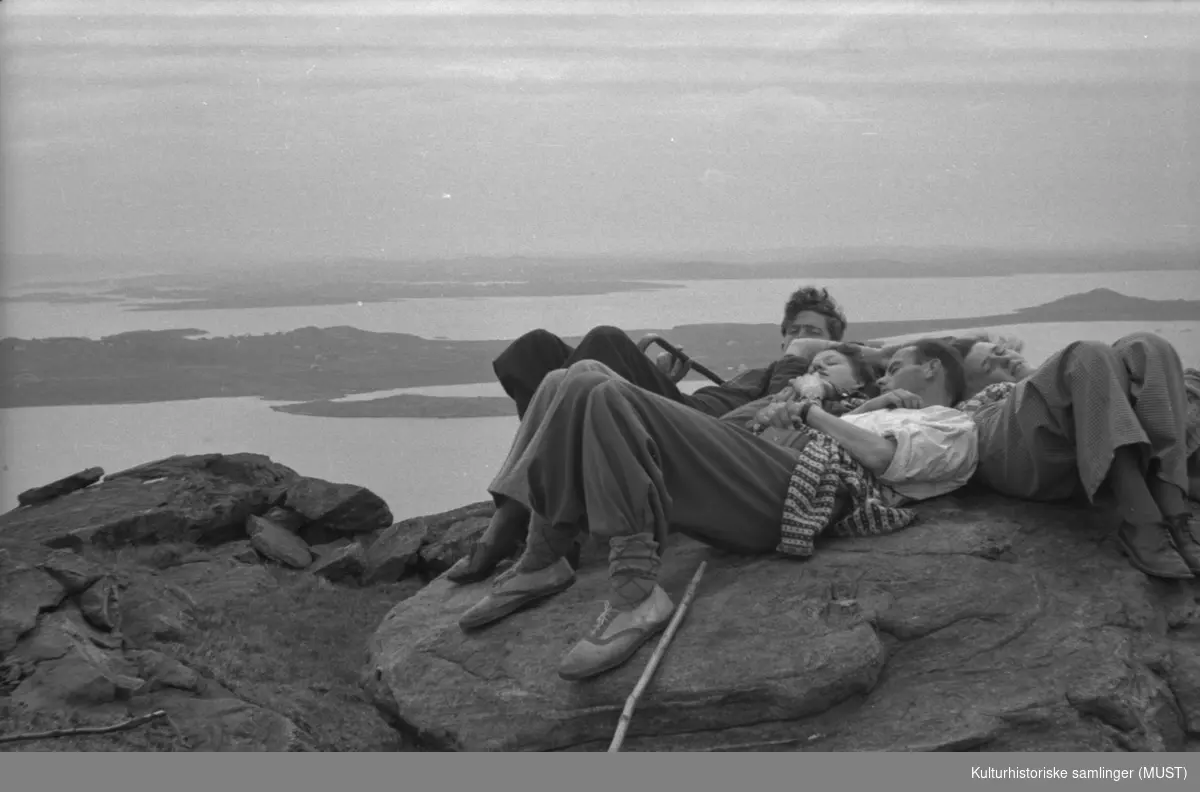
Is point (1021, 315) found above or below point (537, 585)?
above

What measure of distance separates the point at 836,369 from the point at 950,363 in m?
0.33

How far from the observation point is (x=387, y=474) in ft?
18.2

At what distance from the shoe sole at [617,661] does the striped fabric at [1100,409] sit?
106 cm

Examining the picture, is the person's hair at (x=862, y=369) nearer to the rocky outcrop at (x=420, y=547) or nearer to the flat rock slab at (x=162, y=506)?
the rocky outcrop at (x=420, y=547)

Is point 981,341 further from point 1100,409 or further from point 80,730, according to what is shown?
point 80,730

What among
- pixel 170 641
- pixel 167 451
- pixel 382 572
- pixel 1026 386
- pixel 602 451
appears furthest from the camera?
pixel 167 451

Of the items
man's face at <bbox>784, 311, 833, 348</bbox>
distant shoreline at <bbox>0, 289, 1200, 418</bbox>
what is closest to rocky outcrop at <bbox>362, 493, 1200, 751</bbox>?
man's face at <bbox>784, 311, 833, 348</bbox>

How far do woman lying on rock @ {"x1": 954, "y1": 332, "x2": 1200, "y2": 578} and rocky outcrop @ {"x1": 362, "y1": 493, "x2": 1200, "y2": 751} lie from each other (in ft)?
0.40

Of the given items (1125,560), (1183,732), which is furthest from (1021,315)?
(1183,732)

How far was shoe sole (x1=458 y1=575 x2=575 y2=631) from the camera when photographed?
3266mm

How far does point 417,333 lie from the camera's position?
19.0 ft

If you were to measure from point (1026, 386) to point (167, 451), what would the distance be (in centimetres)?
376

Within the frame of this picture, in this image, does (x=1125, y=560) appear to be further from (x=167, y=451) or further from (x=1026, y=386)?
(x=167, y=451)

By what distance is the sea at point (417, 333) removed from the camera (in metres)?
5.50
